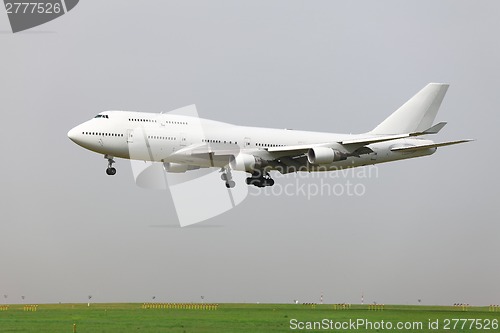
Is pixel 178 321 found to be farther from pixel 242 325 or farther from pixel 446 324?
pixel 446 324

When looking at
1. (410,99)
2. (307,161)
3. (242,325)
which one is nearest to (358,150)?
(307,161)

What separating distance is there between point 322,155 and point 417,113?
1654 centimetres

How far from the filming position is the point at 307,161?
245ft

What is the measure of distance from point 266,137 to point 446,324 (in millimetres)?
23003

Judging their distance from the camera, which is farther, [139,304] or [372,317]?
[139,304]

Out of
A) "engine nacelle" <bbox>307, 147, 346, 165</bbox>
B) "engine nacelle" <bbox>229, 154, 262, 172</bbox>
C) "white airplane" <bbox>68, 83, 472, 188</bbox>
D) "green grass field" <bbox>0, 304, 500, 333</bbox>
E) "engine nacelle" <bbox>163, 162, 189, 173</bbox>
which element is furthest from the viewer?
"engine nacelle" <bbox>163, 162, 189, 173</bbox>

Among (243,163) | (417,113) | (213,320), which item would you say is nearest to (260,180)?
(243,163)

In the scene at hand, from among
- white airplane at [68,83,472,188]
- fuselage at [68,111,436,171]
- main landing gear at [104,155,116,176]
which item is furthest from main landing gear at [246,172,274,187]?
main landing gear at [104,155,116,176]

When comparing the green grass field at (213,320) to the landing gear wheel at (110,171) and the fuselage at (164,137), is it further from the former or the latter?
the fuselage at (164,137)

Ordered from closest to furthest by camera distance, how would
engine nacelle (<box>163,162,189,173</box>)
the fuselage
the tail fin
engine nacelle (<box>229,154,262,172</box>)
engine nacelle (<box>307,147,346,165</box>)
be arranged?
the fuselage < engine nacelle (<box>229,154,262,172</box>) < engine nacelle (<box>307,147,346,165</box>) < engine nacelle (<box>163,162,189,173</box>) < the tail fin

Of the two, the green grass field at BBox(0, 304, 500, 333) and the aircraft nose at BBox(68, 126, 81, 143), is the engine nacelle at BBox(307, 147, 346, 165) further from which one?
the aircraft nose at BBox(68, 126, 81, 143)

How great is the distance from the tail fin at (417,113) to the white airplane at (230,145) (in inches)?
175

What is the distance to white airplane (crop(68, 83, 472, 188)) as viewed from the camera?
68.9m

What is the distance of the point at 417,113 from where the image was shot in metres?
85.1
